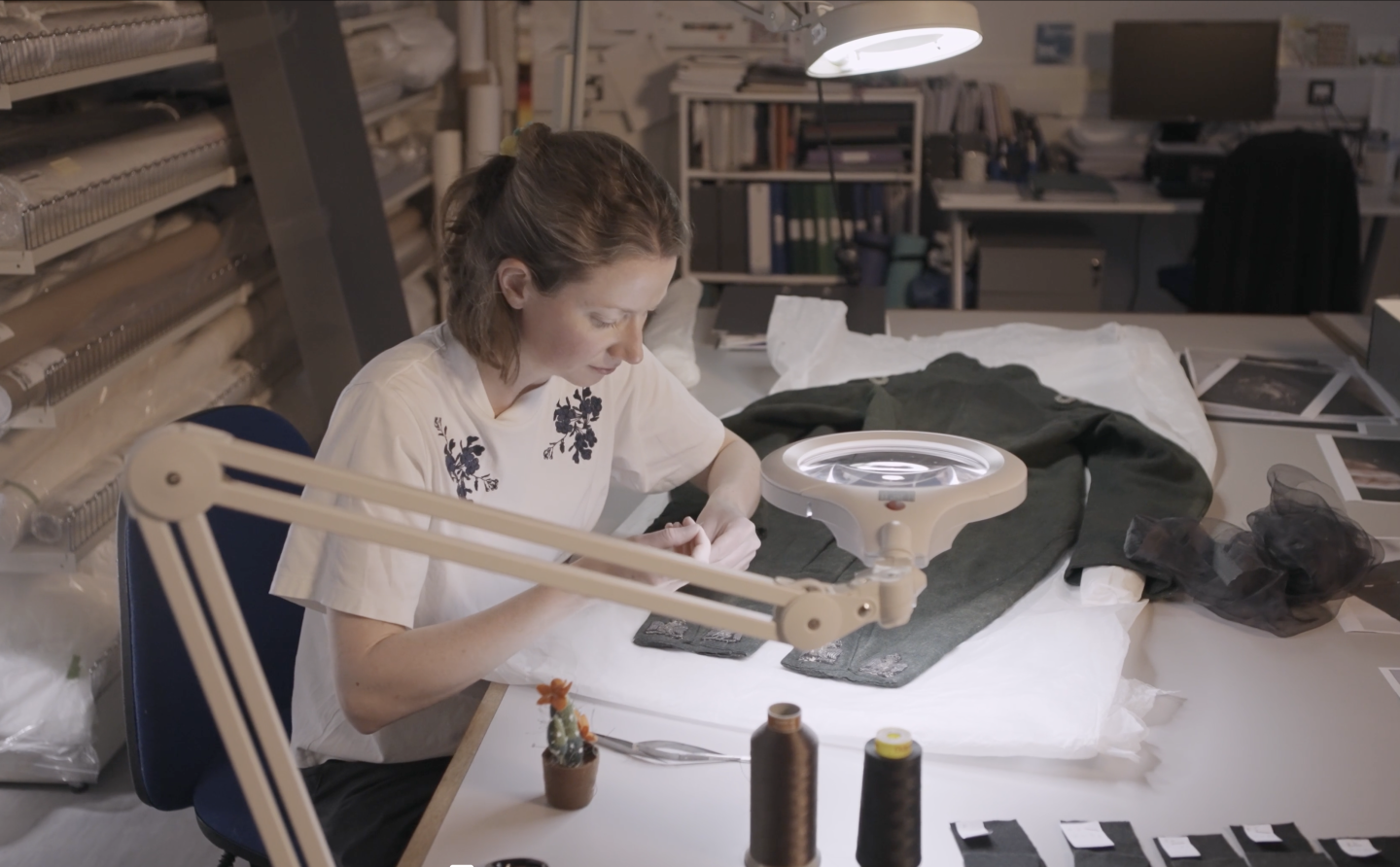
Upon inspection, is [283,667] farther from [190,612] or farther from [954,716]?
[190,612]

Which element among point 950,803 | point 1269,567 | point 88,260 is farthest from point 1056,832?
point 88,260

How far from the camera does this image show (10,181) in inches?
78.0

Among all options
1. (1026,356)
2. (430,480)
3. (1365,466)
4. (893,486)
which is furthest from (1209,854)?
(1026,356)

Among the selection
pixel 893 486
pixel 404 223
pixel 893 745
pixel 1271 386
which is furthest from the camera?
pixel 404 223

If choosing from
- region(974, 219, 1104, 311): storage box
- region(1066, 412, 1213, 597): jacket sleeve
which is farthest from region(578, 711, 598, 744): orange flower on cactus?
region(974, 219, 1104, 311): storage box

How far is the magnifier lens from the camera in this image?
1071 millimetres

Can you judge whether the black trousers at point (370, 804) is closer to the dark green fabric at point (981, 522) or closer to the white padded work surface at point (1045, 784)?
the white padded work surface at point (1045, 784)

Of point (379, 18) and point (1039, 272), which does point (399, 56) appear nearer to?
point (379, 18)

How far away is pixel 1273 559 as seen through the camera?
57.7 inches

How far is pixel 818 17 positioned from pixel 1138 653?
79cm

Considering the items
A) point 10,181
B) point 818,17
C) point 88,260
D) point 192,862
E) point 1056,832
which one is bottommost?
point 192,862

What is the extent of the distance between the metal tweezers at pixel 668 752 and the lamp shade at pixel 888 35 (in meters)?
0.75

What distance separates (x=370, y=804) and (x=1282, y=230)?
3.51 metres

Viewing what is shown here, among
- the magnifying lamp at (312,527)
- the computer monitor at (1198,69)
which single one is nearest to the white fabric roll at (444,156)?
the computer monitor at (1198,69)
